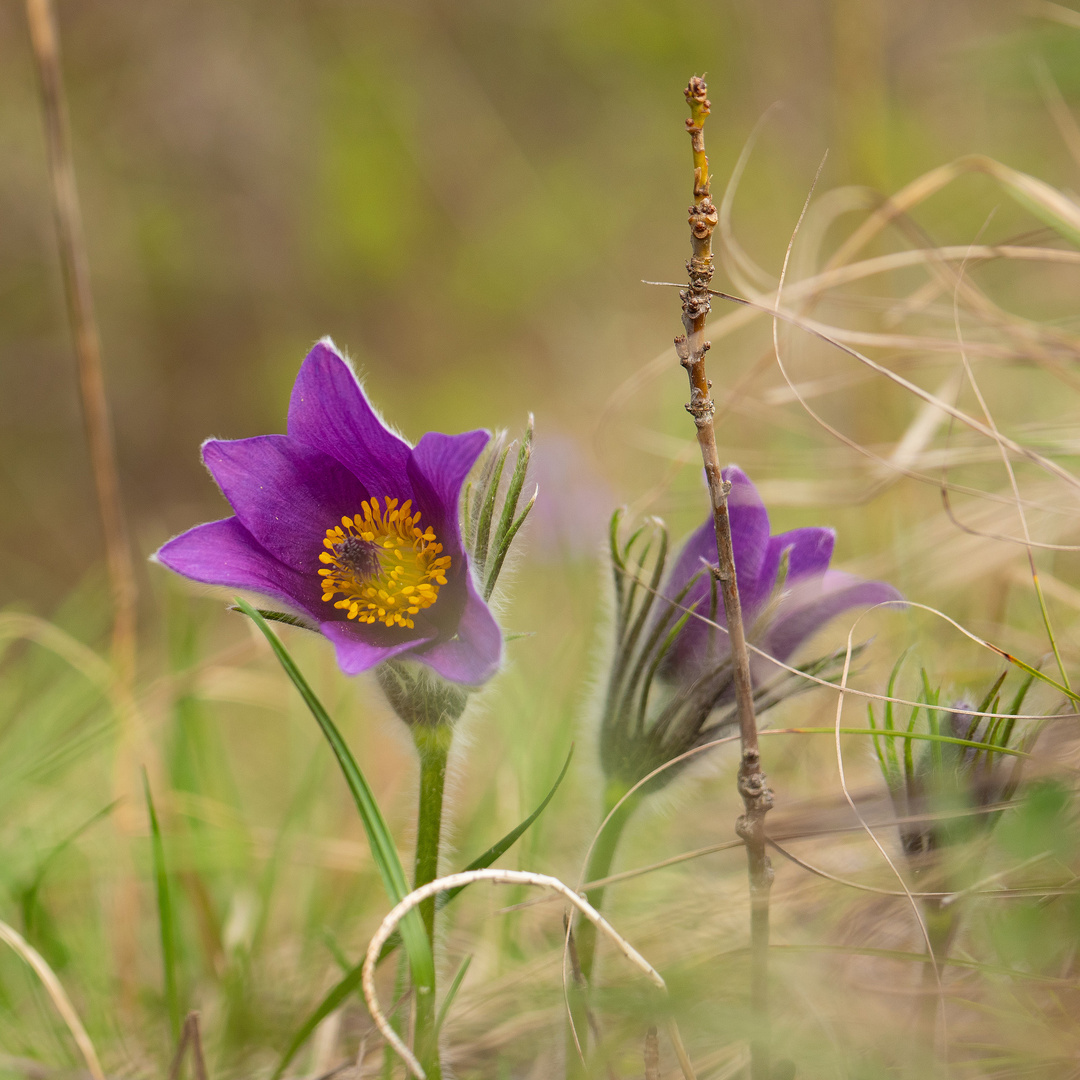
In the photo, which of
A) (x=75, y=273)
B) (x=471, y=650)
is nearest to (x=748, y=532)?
(x=471, y=650)

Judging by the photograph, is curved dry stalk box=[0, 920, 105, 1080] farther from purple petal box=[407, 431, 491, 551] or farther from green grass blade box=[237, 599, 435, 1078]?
purple petal box=[407, 431, 491, 551]

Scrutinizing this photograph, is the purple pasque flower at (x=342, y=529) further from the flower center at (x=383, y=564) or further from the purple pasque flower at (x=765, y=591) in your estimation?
the purple pasque flower at (x=765, y=591)

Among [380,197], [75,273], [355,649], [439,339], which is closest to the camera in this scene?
[355,649]

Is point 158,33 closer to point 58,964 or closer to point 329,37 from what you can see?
point 329,37

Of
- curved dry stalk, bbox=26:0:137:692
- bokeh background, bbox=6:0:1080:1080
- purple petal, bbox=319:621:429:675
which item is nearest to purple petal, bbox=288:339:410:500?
purple petal, bbox=319:621:429:675

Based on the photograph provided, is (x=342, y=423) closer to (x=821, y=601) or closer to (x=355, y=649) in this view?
(x=355, y=649)

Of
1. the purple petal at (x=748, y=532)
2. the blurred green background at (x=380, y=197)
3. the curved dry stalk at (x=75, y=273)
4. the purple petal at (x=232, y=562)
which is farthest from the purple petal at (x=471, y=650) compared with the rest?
the blurred green background at (x=380, y=197)
